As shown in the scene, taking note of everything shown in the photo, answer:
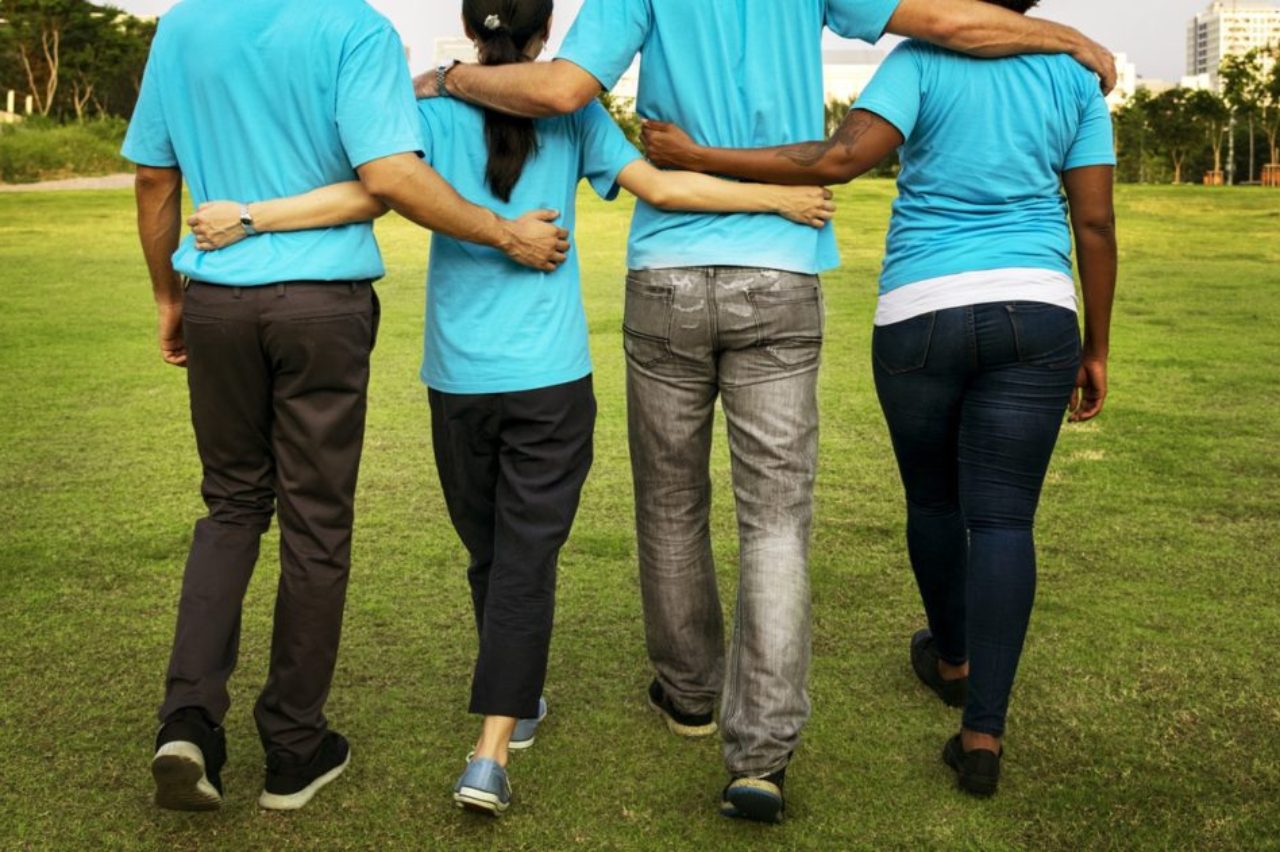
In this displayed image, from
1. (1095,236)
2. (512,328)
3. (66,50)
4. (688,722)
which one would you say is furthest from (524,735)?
(66,50)

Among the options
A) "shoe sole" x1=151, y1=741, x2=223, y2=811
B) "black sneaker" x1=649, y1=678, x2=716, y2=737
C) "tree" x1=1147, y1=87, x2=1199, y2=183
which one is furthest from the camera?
"tree" x1=1147, y1=87, x2=1199, y2=183

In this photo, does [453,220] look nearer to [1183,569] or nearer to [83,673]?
[83,673]

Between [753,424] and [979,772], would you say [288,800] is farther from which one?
[979,772]

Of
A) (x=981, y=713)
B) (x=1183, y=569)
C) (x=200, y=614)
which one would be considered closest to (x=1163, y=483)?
(x=1183, y=569)

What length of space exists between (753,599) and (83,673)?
Result: 204 cm

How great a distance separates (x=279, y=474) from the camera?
3.39m

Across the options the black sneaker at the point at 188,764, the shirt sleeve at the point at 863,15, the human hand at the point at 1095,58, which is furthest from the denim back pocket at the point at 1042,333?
the black sneaker at the point at 188,764

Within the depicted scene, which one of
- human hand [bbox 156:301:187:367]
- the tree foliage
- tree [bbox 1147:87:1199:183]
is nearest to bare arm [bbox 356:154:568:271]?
human hand [bbox 156:301:187:367]

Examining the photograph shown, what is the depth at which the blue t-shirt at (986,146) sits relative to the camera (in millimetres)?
3400

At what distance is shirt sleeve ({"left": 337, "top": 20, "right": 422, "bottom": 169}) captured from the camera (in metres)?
3.16

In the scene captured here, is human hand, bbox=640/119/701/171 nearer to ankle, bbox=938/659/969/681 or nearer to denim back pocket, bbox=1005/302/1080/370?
denim back pocket, bbox=1005/302/1080/370

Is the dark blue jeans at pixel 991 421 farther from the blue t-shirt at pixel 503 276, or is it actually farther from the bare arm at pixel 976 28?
the blue t-shirt at pixel 503 276

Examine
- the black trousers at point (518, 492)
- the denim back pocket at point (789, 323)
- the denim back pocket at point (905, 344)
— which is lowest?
the black trousers at point (518, 492)

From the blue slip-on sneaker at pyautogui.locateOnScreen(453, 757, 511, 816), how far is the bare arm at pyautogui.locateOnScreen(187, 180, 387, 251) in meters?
1.25
